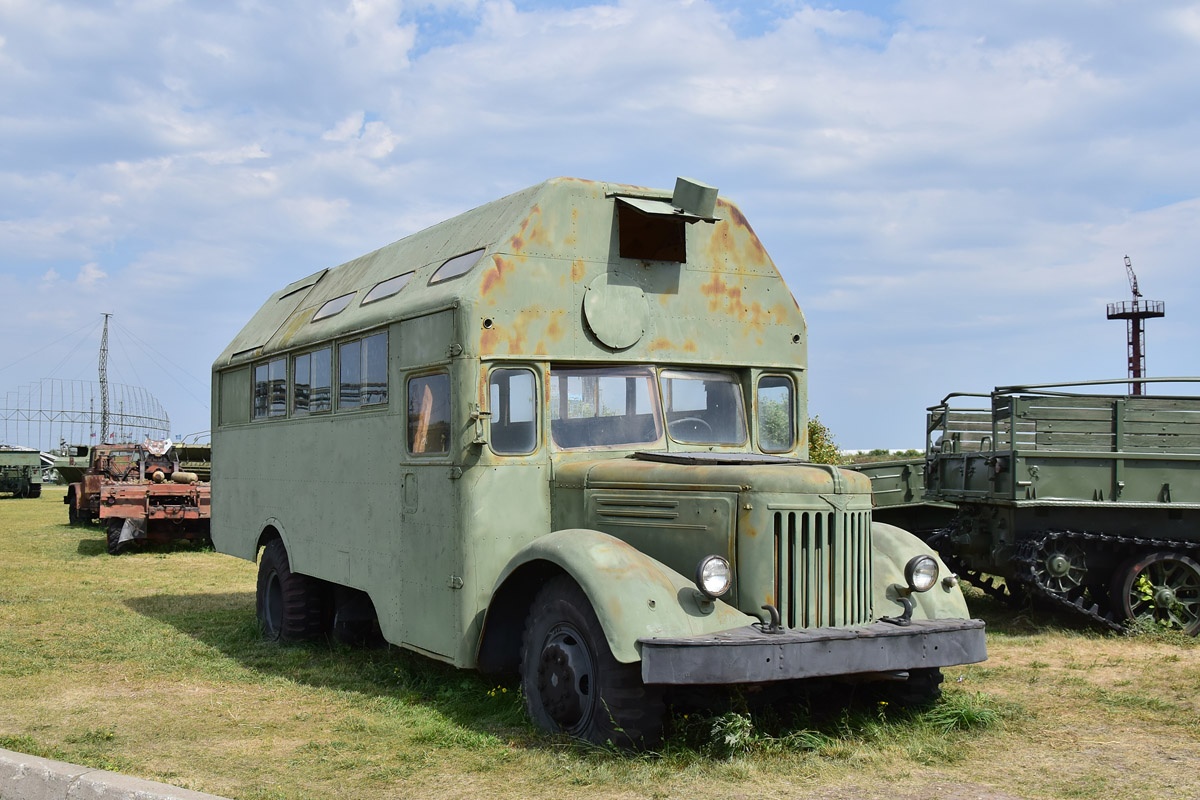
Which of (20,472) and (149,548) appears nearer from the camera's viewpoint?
(149,548)

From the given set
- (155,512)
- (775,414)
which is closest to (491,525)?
(775,414)

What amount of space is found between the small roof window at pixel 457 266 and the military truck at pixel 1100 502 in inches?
239

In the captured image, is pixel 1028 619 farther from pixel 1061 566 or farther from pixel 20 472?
pixel 20 472

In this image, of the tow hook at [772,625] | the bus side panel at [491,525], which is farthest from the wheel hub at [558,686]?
the tow hook at [772,625]

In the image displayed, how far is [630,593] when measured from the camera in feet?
19.3

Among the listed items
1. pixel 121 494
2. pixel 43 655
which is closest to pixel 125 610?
pixel 43 655

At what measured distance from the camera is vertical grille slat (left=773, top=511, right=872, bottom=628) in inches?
243

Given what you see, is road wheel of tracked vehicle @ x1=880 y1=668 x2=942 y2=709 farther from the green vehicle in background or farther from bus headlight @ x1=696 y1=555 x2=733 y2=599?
the green vehicle in background

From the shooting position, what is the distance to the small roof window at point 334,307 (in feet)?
31.1

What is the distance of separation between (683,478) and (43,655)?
6.21m

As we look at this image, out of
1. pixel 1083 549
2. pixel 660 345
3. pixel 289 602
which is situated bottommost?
pixel 289 602

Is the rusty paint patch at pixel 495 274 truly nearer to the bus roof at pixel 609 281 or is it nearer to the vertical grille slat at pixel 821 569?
the bus roof at pixel 609 281

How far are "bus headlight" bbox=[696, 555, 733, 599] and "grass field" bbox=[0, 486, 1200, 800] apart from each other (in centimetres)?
71

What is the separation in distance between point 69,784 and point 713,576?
323cm
